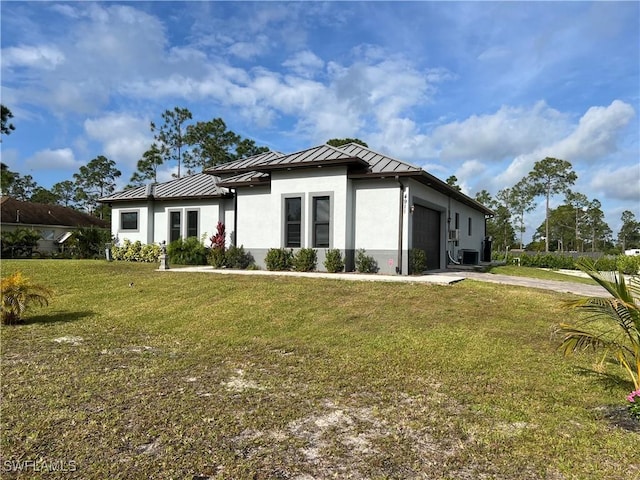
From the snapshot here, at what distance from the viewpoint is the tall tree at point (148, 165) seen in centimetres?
3919

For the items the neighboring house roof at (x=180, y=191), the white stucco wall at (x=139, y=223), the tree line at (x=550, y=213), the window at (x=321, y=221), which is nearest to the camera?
the window at (x=321, y=221)

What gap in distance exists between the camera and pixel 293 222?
13953 millimetres

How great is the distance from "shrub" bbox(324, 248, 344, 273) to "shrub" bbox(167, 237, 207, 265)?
724cm

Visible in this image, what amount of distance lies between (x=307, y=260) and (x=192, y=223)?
27.6 feet

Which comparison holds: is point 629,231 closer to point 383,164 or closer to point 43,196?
point 383,164

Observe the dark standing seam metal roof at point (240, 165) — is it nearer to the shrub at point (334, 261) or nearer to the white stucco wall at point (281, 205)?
the white stucco wall at point (281, 205)

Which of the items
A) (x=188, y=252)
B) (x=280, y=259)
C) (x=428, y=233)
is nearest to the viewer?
(x=280, y=259)

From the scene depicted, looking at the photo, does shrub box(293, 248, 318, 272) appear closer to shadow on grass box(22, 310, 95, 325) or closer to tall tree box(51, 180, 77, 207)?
shadow on grass box(22, 310, 95, 325)

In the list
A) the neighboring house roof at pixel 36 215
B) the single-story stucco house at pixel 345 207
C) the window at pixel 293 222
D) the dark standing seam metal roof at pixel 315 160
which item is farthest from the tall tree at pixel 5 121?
the window at pixel 293 222

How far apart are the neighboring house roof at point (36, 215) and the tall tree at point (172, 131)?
1038 cm

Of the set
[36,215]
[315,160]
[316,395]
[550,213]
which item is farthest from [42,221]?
[550,213]

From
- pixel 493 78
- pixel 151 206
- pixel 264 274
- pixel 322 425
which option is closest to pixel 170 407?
pixel 322 425

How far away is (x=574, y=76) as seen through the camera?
11.9 meters

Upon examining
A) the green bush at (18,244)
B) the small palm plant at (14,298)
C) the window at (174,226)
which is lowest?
the small palm plant at (14,298)
